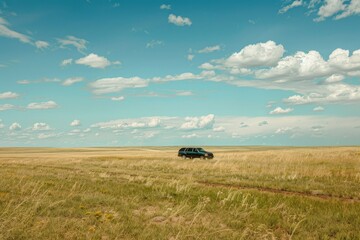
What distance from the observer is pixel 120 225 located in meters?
8.16

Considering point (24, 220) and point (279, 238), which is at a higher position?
point (24, 220)

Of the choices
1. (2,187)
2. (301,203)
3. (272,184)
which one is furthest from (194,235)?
(272,184)

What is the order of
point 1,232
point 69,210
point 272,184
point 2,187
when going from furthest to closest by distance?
point 272,184 < point 2,187 < point 69,210 < point 1,232

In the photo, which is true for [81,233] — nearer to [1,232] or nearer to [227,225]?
[1,232]

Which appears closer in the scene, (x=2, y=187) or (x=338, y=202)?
(x=338, y=202)

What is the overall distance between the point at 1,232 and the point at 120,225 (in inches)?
101

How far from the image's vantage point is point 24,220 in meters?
8.04

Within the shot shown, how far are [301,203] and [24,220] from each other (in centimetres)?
868

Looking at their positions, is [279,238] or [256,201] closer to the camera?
[279,238]

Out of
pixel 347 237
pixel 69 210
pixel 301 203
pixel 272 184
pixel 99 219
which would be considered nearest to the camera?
pixel 347 237

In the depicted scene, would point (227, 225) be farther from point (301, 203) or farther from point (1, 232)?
point (1, 232)

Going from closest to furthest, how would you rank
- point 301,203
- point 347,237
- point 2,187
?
point 347,237, point 301,203, point 2,187

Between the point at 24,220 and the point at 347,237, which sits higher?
the point at 24,220

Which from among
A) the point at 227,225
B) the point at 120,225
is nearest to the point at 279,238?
the point at 227,225
